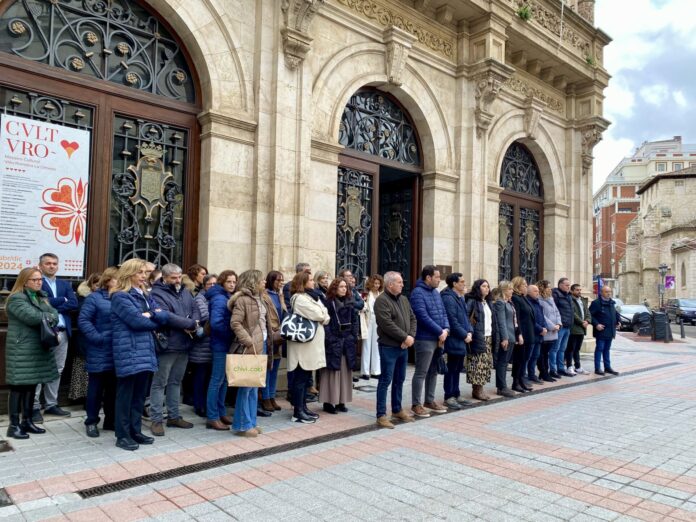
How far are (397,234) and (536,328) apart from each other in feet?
12.0

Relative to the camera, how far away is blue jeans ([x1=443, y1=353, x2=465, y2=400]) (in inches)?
Result: 294

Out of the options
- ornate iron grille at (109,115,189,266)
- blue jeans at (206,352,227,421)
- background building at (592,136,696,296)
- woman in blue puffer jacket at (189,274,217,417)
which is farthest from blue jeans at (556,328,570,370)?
background building at (592,136,696,296)

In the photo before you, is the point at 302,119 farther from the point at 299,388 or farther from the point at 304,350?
the point at 299,388

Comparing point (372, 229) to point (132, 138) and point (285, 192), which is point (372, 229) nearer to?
point (285, 192)

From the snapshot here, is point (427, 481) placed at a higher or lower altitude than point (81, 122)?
lower

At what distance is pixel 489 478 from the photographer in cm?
448

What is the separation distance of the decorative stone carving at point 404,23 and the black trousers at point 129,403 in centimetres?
709

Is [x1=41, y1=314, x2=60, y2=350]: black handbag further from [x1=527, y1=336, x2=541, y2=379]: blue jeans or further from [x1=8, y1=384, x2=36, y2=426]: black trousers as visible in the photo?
[x1=527, y1=336, x2=541, y2=379]: blue jeans

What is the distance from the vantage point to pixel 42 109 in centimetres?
647

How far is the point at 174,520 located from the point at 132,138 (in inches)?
206

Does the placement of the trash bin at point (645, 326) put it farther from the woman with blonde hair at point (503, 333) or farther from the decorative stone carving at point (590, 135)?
the woman with blonde hair at point (503, 333)

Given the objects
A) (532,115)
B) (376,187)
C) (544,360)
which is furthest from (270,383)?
(532,115)

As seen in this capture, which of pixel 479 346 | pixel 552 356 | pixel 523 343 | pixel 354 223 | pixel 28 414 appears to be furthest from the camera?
pixel 552 356

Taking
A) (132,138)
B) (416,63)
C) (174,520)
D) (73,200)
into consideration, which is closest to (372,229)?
(416,63)
